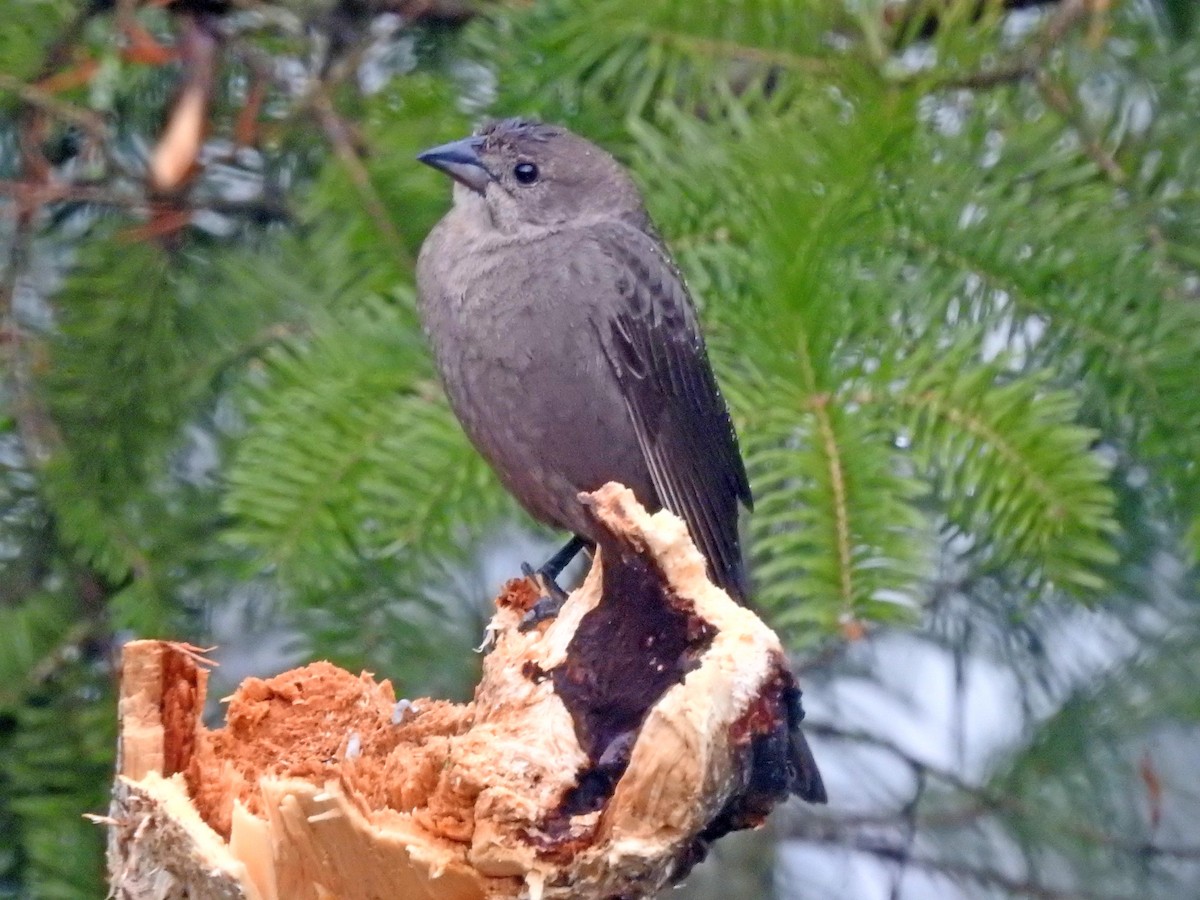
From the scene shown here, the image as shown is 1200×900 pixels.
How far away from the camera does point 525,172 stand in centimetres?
174

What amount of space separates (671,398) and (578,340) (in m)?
0.14

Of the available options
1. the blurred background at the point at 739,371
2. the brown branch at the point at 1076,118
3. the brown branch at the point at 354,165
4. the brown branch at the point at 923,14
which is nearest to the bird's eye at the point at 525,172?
the blurred background at the point at 739,371

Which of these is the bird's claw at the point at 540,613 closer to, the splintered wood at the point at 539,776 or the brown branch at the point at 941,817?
the splintered wood at the point at 539,776

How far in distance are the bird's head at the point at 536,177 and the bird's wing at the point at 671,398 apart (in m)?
0.07

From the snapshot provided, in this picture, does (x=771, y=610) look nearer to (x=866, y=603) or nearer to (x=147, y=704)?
(x=866, y=603)

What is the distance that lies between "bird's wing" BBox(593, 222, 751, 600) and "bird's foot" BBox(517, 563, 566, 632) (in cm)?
20

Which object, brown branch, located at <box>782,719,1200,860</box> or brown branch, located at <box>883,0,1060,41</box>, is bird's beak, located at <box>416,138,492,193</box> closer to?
brown branch, located at <box>883,0,1060,41</box>

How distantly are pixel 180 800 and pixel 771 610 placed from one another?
623mm

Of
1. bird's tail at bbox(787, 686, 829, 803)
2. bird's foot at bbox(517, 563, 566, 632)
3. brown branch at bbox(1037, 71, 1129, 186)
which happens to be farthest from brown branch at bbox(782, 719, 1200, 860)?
brown branch at bbox(1037, 71, 1129, 186)

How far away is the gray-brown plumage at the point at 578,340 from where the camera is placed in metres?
1.57

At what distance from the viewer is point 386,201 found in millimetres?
1521

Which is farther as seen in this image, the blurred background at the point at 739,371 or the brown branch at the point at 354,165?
the brown branch at the point at 354,165

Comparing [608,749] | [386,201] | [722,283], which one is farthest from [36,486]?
[608,749]

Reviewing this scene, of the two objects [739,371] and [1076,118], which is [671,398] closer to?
[739,371]
